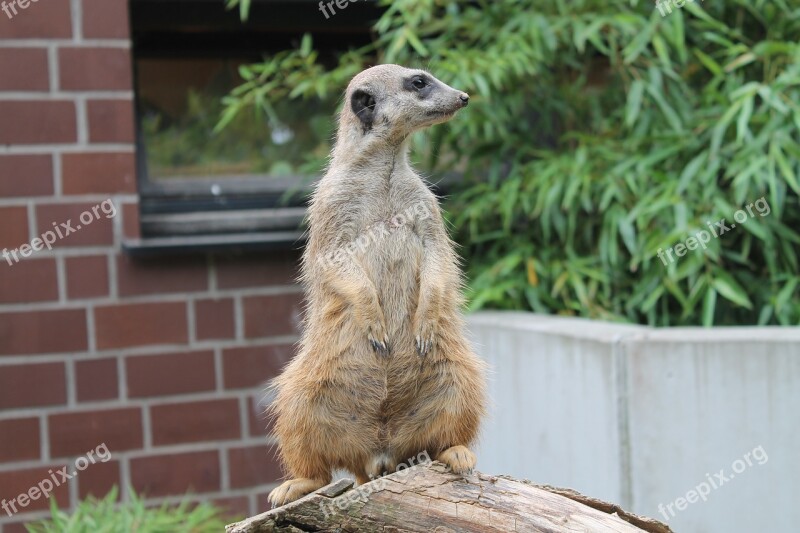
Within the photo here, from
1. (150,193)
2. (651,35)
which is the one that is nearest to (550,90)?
(651,35)

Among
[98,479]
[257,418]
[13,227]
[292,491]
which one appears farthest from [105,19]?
[292,491]

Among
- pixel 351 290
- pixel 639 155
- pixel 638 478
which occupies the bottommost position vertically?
pixel 638 478

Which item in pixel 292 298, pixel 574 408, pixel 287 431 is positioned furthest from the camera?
pixel 292 298

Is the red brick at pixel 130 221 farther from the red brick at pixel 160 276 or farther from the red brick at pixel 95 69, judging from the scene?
the red brick at pixel 95 69

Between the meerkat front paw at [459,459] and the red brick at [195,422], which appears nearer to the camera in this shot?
the meerkat front paw at [459,459]

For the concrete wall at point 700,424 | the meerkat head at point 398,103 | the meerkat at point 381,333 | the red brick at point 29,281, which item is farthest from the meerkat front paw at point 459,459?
the red brick at point 29,281

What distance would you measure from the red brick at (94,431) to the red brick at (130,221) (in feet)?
2.77

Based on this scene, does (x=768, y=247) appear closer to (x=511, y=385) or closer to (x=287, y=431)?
(x=511, y=385)

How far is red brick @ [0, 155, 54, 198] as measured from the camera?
4.42 meters

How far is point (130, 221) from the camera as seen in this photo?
4.56 metres

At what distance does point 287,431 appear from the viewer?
243 centimetres

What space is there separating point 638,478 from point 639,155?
1635 mm

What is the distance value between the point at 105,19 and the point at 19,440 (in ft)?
6.71

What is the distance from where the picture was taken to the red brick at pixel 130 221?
455 cm
